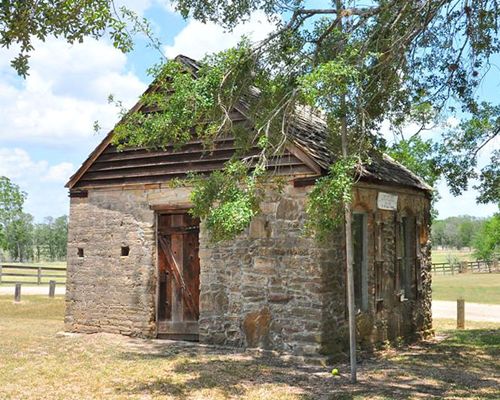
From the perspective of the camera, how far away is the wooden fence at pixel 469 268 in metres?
51.5

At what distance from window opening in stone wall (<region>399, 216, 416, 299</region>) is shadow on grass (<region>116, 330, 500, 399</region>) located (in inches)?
78.5

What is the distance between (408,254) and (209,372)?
6.66 m

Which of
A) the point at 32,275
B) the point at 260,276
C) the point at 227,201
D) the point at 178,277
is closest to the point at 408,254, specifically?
the point at 260,276

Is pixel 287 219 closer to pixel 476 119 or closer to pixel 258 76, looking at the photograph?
pixel 258 76

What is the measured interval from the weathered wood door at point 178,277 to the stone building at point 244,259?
0.07 ft

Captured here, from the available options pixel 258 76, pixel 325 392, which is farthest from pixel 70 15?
pixel 325 392

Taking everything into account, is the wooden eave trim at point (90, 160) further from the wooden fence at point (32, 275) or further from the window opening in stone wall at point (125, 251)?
the wooden fence at point (32, 275)

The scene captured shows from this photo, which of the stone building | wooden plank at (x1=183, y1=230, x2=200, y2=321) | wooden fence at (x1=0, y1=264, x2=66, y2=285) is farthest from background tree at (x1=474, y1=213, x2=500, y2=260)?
wooden plank at (x1=183, y1=230, x2=200, y2=321)

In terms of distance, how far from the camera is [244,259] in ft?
38.9

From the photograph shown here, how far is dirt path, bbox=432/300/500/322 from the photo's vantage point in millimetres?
19984

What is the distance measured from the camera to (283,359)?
10945 millimetres

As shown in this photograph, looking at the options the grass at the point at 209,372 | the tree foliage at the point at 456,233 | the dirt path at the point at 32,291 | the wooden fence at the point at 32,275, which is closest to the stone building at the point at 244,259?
the grass at the point at 209,372

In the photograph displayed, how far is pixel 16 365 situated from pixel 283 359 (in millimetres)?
4494

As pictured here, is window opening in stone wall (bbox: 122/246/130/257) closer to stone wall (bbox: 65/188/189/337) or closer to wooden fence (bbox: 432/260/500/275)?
stone wall (bbox: 65/188/189/337)
